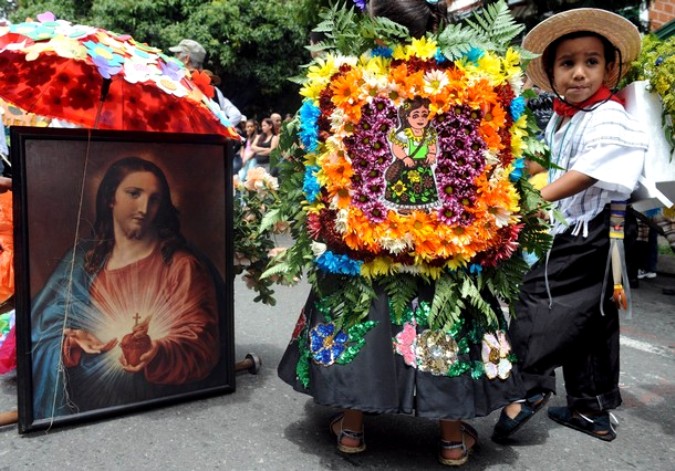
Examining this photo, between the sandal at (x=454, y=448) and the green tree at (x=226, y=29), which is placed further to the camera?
the green tree at (x=226, y=29)

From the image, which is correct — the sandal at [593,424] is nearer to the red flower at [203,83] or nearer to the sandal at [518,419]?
the sandal at [518,419]

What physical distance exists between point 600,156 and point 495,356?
0.91 metres

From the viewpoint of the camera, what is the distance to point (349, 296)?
251 cm

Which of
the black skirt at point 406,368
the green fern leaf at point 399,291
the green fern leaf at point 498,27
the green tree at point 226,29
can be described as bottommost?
the black skirt at point 406,368

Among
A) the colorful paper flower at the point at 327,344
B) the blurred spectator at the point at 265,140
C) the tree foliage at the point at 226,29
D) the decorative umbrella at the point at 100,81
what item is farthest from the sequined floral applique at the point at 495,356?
the tree foliage at the point at 226,29

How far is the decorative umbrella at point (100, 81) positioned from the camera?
2.66 m

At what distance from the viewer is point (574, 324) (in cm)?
291

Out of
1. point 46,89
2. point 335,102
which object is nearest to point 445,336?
point 335,102

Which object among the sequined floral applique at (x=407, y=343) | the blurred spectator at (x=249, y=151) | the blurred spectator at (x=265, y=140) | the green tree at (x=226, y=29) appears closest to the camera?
the sequined floral applique at (x=407, y=343)

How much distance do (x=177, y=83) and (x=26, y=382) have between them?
4.62 ft

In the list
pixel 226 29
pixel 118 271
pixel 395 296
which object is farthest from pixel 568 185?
pixel 226 29

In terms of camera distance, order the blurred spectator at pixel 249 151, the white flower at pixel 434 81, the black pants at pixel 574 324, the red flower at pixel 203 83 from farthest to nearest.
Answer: the blurred spectator at pixel 249 151
the red flower at pixel 203 83
the black pants at pixel 574 324
the white flower at pixel 434 81

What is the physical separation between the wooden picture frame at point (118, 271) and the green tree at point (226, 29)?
580 inches

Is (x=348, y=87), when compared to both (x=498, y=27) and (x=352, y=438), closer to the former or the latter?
(x=498, y=27)
